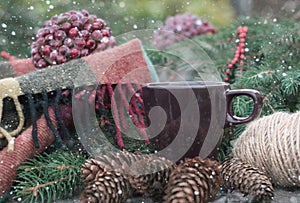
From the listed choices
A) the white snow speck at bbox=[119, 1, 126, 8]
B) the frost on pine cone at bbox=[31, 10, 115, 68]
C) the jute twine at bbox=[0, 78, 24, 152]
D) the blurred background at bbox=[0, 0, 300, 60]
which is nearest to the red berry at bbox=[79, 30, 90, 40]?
Result: the frost on pine cone at bbox=[31, 10, 115, 68]

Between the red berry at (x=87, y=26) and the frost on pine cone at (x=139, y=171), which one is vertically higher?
the red berry at (x=87, y=26)

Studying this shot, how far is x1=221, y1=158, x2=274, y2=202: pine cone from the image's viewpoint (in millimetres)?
535

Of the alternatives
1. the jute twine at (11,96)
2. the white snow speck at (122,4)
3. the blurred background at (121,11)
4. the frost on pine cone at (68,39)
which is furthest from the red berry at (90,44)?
the white snow speck at (122,4)

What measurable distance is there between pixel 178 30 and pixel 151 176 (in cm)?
85

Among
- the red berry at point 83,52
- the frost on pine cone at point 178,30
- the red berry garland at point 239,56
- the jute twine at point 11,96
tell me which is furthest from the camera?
the frost on pine cone at point 178,30

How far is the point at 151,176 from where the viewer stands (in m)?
0.55

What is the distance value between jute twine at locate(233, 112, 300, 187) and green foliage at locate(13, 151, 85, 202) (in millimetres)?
253

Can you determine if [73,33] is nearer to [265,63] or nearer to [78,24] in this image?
[78,24]

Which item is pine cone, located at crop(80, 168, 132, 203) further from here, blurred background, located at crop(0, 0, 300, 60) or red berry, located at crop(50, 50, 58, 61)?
blurred background, located at crop(0, 0, 300, 60)

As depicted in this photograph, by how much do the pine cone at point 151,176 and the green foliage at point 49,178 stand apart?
0.11 meters

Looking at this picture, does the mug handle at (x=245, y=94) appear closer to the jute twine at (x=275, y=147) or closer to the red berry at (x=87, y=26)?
the jute twine at (x=275, y=147)

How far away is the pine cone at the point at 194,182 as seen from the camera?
0.50 m

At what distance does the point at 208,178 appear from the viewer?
0.53 metres

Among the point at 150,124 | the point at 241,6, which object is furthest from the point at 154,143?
the point at 241,6
